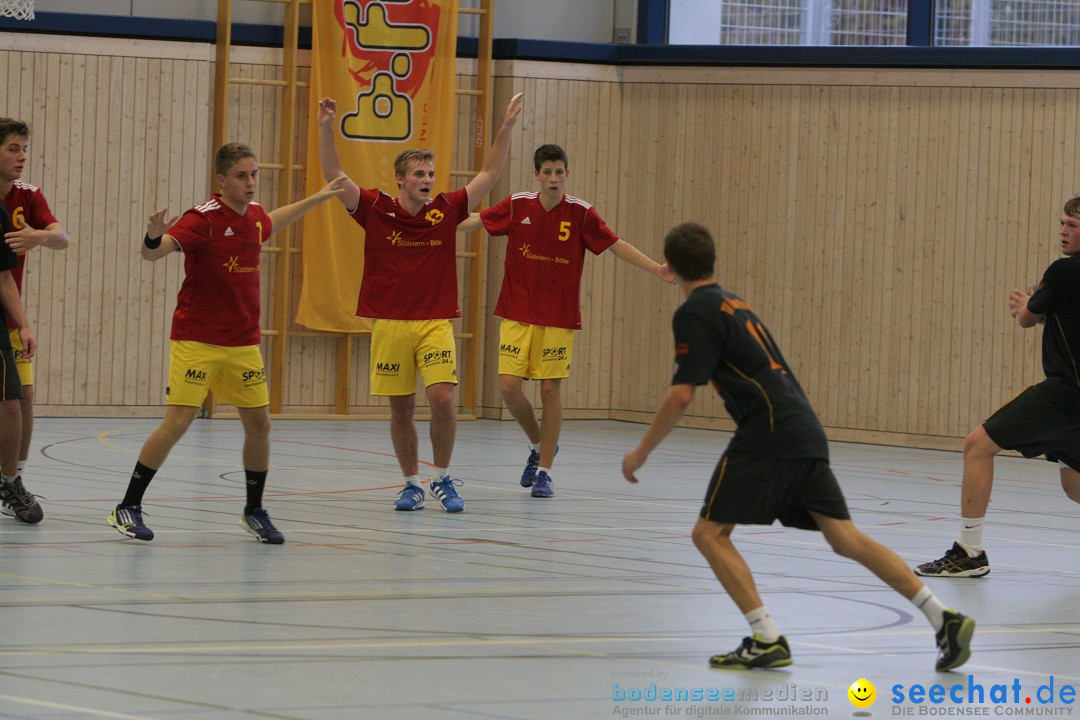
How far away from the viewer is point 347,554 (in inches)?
283

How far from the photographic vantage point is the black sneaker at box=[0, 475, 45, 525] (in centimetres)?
787

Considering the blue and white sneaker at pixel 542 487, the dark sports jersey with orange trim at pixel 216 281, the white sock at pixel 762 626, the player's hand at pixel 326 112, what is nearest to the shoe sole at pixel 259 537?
the dark sports jersey with orange trim at pixel 216 281

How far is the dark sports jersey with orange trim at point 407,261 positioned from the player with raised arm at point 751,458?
13.0 ft

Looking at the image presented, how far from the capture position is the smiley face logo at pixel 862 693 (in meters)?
4.49

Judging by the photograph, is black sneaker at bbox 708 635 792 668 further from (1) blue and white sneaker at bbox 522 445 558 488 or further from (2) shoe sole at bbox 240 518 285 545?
(1) blue and white sneaker at bbox 522 445 558 488

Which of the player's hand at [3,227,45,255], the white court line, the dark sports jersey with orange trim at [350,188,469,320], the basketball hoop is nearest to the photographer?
the white court line

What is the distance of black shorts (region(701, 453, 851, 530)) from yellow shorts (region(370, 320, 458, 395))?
12.9 ft

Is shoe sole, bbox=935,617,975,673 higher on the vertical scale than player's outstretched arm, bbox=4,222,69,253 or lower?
lower

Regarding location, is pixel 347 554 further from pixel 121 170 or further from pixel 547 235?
pixel 121 170

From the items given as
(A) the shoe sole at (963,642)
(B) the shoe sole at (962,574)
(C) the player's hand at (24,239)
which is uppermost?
(C) the player's hand at (24,239)

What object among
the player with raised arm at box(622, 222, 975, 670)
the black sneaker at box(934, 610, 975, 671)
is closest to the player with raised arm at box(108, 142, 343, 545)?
the player with raised arm at box(622, 222, 975, 670)

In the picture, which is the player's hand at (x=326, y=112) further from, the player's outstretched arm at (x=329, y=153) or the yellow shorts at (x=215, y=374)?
the yellow shorts at (x=215, y=374)

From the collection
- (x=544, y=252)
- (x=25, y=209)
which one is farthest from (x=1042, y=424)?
(x=25, y=209)

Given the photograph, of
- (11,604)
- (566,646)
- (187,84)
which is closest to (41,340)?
(187,84)
